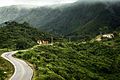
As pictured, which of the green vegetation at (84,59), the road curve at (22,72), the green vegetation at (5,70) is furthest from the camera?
the green vegetation at (84,59)

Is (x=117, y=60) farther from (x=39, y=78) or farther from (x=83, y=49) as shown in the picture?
(x=39, y=78)

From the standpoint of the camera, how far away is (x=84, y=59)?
15725 centimetres

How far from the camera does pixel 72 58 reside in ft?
500

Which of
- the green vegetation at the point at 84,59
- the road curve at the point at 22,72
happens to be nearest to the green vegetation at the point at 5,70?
the road curve at the point at 22,72

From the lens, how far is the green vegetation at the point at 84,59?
121206mm

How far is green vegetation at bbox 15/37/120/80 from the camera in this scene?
121m

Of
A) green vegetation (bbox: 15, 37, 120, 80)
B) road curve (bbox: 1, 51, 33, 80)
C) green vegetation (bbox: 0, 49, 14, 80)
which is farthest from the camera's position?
green vegetation (bbox: 15, 37, 120, 80)

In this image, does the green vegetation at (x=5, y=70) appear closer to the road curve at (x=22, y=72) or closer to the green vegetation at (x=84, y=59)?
the road curve at (x=22, y=72)

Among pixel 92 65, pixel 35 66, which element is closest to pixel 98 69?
pixel 92 65

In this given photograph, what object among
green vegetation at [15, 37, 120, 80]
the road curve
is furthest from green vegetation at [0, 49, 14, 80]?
green vegetation at [15, 37, 120, 80]

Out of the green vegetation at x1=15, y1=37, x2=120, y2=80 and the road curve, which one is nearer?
the road curve

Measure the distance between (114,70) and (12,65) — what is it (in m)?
75.6

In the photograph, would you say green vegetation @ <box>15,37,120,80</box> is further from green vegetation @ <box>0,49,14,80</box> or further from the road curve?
green vegetation @ <box>0,49,14,80</box>

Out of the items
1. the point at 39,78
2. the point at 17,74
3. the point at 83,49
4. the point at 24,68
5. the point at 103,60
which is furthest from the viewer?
the point at 83,49
